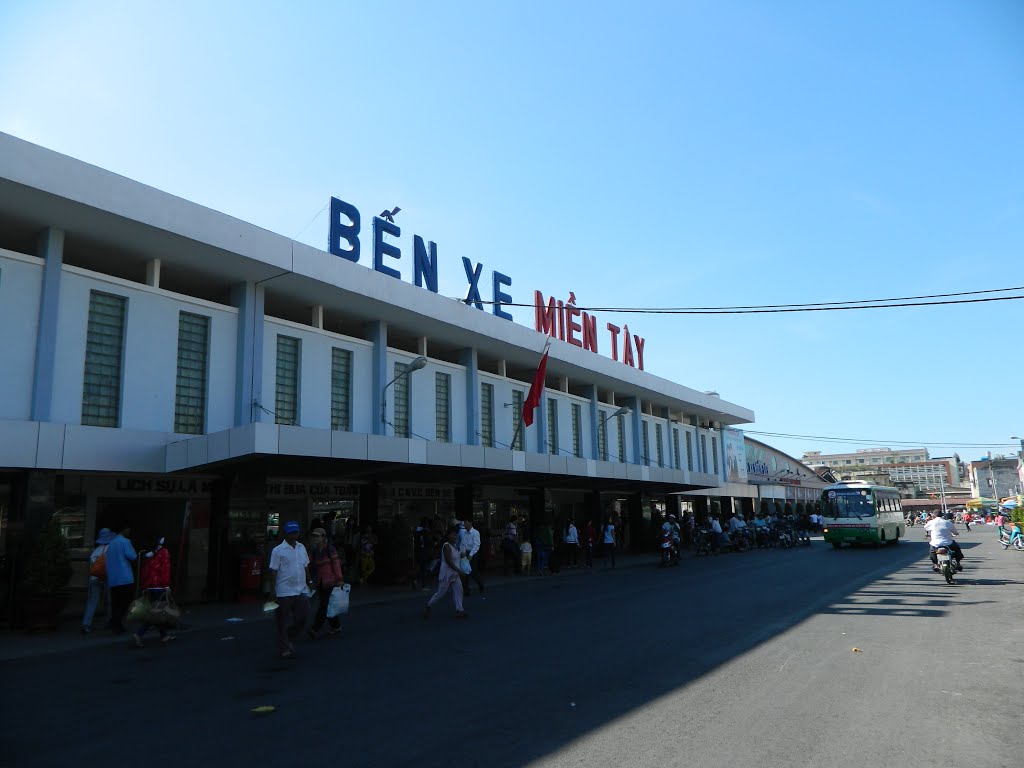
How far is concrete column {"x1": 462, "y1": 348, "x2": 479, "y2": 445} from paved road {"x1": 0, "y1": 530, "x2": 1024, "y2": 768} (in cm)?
1353

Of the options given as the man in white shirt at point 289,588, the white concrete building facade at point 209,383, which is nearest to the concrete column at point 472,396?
the white concrete building facade at point 209,383

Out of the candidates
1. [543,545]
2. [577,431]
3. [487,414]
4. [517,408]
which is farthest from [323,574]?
[577,431]

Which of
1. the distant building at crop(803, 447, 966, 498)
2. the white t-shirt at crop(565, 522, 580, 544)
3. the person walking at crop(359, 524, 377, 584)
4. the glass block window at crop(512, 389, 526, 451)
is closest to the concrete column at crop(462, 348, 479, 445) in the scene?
the glass block window at crop(512, 389, 526, 451)

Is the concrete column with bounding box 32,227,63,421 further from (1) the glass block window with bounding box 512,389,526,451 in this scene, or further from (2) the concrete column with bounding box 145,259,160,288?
(1) the glass block window with bounding box 512,389,526,451

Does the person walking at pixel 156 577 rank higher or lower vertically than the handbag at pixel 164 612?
higher

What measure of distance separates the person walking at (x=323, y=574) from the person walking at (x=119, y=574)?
11.1 ft

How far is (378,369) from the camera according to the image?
23203 mm

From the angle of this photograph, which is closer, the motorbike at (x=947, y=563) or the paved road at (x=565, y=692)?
the paved road at (x=565, y=692)

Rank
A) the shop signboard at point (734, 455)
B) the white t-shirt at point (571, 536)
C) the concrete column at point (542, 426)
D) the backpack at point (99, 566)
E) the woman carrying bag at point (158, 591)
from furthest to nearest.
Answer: the shop signboard at point (734, 455)
the concrete column at point (542, 426)
the white t-shirt at point (571, 536)
the backpack at point (99, 566)
the woman carrying bag at point (158, 591)

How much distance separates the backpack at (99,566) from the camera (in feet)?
41.6

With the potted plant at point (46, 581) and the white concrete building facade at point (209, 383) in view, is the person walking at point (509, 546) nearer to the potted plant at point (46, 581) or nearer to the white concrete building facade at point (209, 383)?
the white concrete building facade at point (209, 383)

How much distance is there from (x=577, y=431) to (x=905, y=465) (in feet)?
491

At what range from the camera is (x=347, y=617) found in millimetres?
14297

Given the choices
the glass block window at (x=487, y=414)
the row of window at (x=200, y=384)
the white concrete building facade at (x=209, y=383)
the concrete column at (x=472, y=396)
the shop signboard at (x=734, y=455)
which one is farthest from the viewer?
the shop signboard at (x=734, y=455)
